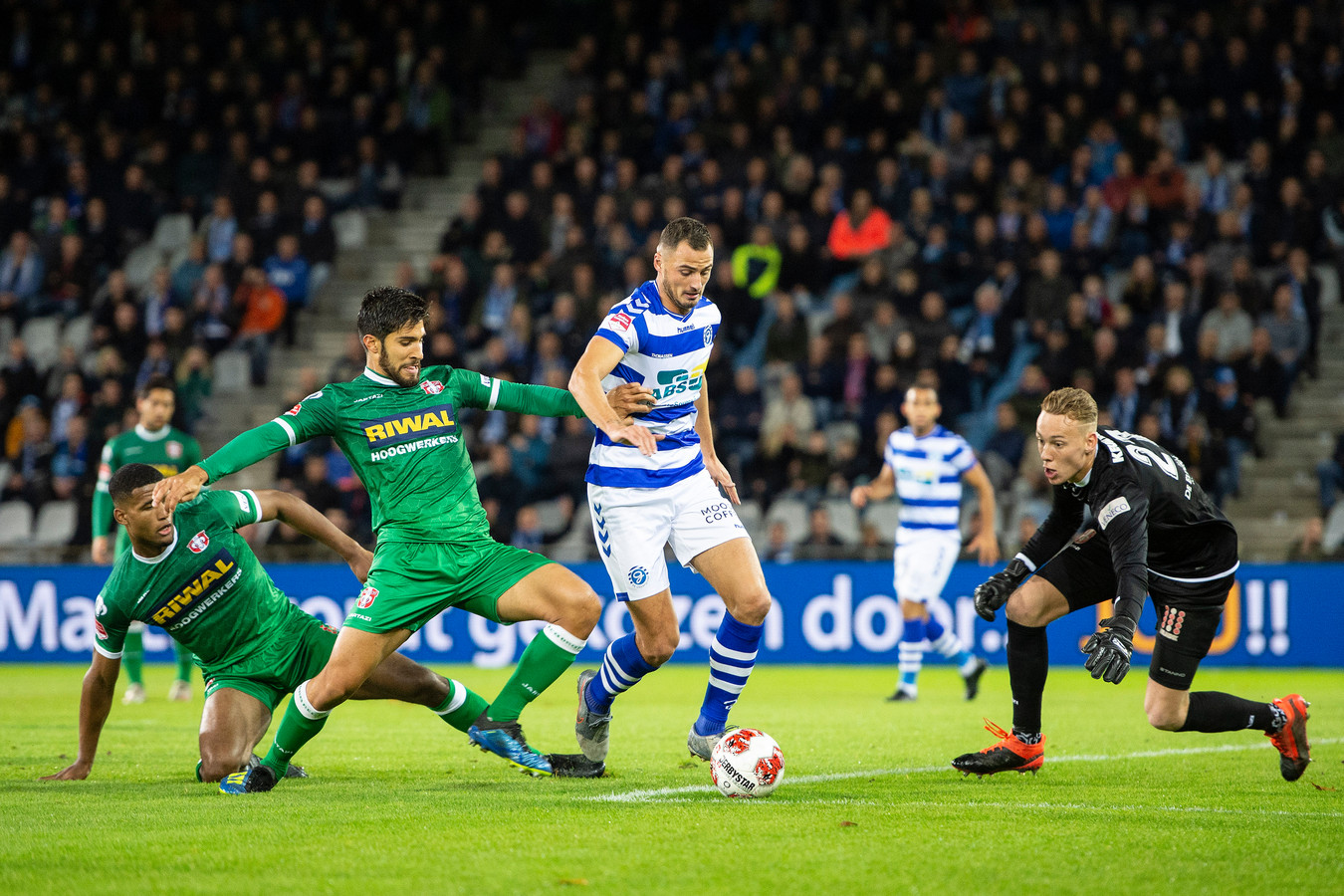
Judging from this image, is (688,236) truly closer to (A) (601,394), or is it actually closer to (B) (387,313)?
(A) (601,394)

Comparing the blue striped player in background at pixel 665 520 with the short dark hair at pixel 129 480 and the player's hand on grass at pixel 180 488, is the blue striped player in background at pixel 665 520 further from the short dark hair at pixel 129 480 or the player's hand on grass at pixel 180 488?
the short dark hair at pixel 129 480

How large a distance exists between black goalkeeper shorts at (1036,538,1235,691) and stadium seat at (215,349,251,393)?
14.8 meters

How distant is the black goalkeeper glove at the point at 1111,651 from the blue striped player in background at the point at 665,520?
1555 millimetres

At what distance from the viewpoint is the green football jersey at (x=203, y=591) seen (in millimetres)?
6840

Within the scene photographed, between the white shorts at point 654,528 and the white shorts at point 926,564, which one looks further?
the white shorts at point 926,564

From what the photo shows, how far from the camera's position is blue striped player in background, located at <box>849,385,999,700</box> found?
39.0ft

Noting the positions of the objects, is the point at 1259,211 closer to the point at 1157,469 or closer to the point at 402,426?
the point at 1157,469

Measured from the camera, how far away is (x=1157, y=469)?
21.8ft

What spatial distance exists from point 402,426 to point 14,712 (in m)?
6.14

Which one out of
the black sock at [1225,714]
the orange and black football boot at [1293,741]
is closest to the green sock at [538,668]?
the black sock at [1225,714]

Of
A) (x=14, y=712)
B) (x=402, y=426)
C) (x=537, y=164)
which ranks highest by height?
(x=537, y=164)

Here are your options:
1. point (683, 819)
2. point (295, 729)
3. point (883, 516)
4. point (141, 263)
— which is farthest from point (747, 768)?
point (141, 263)

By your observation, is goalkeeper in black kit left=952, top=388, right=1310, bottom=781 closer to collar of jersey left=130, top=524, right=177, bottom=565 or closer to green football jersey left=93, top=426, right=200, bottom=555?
collar of jersey left=130, top=524, right=177, bottom=565

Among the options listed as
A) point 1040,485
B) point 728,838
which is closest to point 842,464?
point 1040,485
